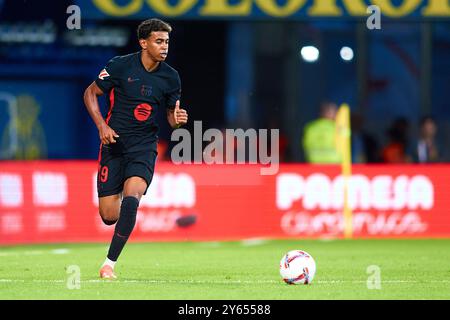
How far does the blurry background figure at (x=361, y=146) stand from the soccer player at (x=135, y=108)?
9384 mm

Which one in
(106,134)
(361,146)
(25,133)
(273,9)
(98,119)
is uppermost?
(273,9)

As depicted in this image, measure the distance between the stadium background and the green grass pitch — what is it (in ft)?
2.34

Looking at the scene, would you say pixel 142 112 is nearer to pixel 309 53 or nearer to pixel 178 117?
pixel 178 117

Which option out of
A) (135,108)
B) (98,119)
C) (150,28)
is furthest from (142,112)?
(150,28)

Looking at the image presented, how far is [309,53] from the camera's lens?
23.4m

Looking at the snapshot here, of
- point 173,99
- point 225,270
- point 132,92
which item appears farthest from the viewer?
point 225,270

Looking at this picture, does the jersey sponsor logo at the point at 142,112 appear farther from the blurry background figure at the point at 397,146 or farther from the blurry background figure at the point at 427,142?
the blurry background figure at the point at 397,146

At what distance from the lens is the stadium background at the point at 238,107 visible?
16859 mm

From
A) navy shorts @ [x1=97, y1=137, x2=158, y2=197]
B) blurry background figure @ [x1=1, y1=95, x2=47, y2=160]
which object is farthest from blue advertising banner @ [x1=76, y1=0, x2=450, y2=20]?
navy shorts @ [x1=97, y1=137, x2=158, y2=197]

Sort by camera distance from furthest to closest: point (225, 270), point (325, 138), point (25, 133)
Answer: point (25, 133), point (325, 138), point (225, 270)

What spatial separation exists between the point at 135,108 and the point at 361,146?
9911 millimetres

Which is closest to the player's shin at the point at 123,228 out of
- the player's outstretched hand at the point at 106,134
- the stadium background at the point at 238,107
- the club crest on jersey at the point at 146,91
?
the player's outstretched hand at the point at 106,134

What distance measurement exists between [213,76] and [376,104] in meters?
3.32
